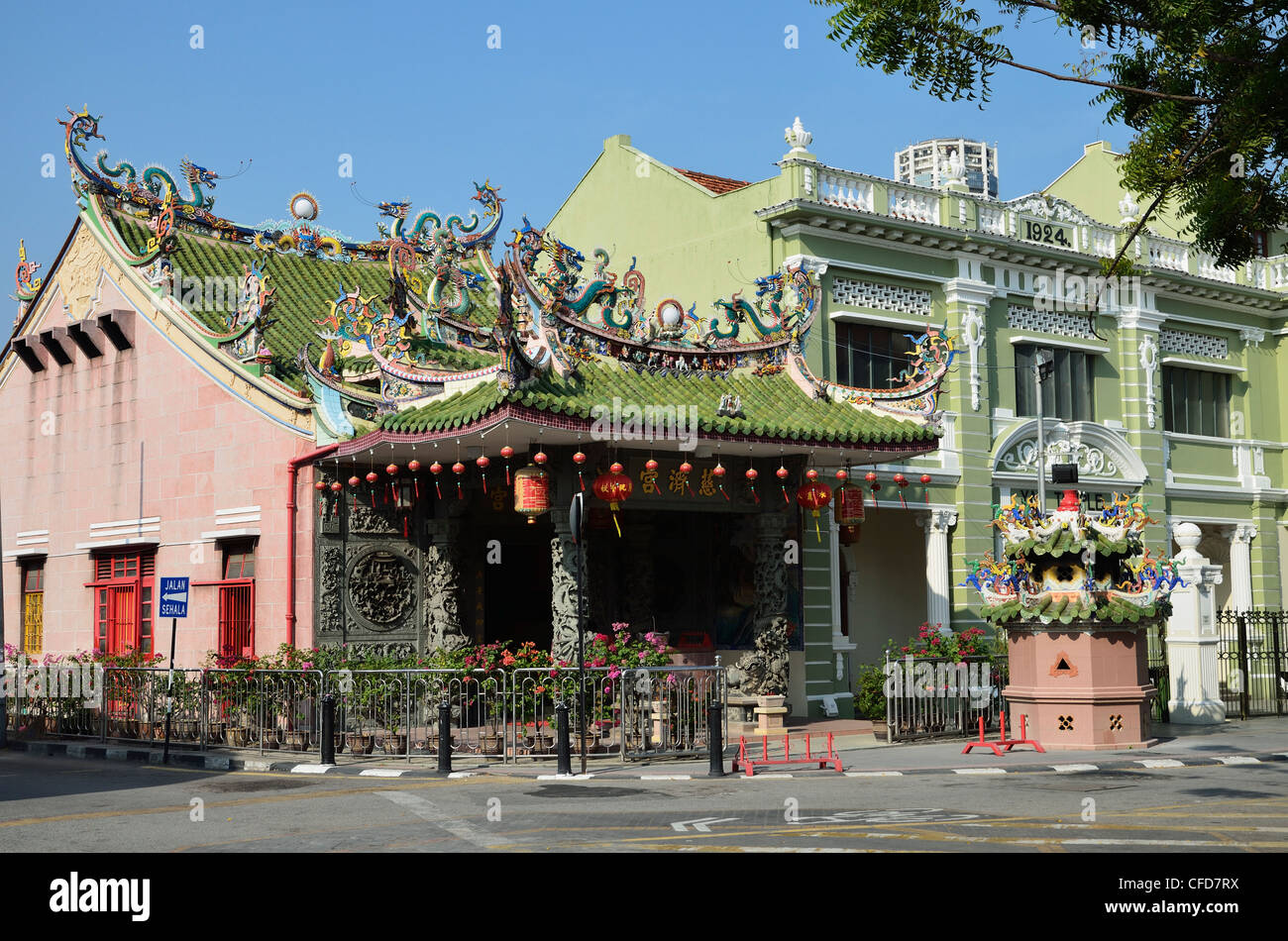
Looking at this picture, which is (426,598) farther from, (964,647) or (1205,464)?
(1205,464)

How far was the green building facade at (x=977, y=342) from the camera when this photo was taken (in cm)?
2589

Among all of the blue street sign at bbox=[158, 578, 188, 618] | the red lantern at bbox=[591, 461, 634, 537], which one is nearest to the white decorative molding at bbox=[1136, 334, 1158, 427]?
the red lantern at bbox=[591, 461, 634, 537]

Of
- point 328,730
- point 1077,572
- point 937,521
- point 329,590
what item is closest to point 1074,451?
point 937,521

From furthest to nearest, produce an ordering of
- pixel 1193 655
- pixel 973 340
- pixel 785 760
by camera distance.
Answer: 1. pixel 973 340
2. pixel 1193 655
3. pixel 785 760

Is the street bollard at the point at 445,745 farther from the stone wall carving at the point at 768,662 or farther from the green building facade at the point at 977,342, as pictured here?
the green building facade at the point at 977,342

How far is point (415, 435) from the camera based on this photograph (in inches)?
757

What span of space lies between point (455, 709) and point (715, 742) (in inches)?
226

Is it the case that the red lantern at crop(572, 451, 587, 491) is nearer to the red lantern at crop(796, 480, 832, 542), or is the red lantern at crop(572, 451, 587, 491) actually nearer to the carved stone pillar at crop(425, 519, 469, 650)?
the carved stone pillar at crop(425, 519, 469, 650)

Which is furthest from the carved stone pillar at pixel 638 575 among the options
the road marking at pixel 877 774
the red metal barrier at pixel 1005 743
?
the road marking at pixel 877 774

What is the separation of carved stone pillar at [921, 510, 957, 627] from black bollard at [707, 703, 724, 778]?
11433 millimetres

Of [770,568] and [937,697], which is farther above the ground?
[770,568]

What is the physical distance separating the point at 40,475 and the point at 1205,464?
26.5 meters

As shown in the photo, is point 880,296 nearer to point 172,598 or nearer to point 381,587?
point 381,587

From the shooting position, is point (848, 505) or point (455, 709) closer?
point (455, 709)
